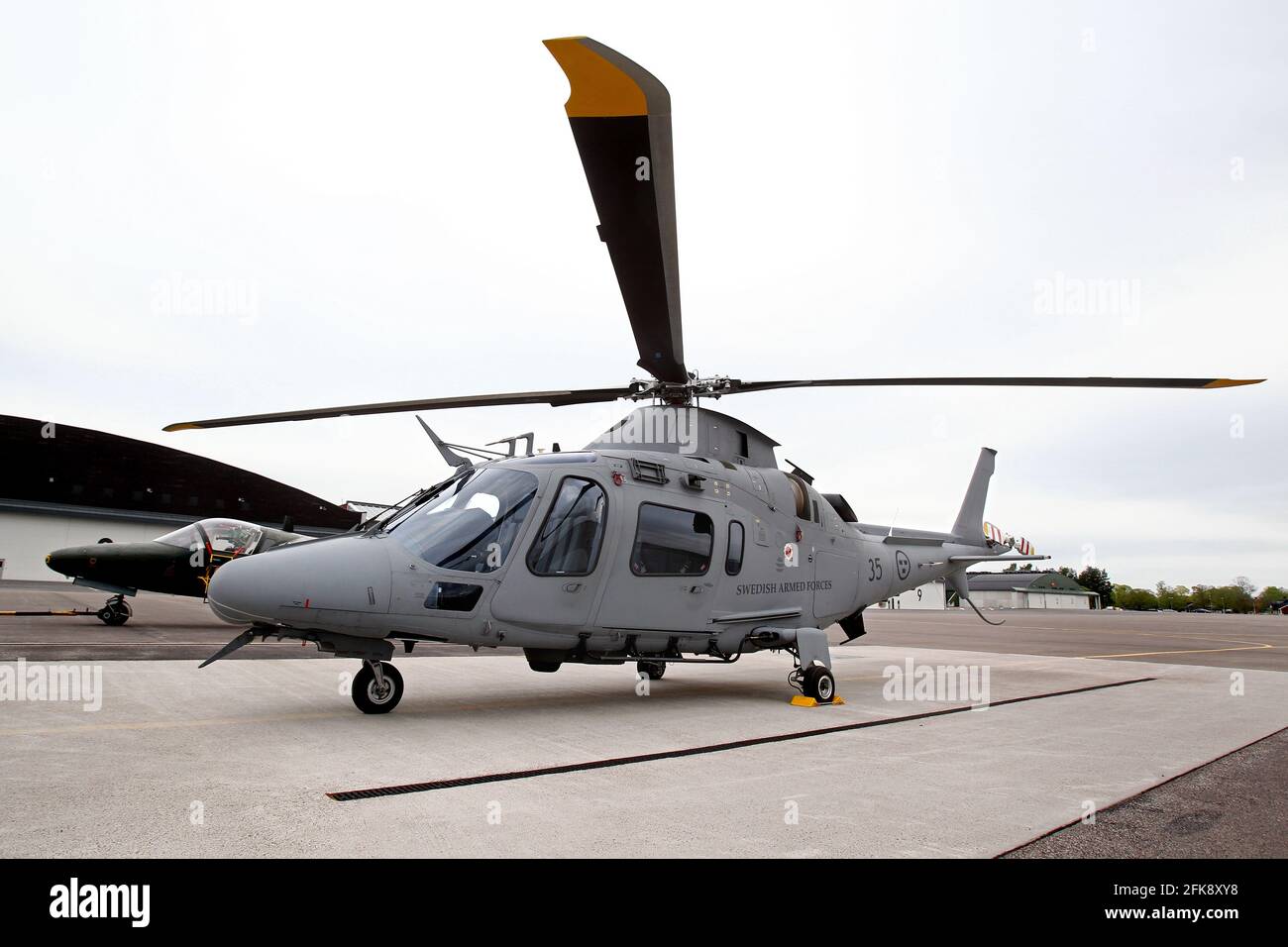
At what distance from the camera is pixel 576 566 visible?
6.96 meters

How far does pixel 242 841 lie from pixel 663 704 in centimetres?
525

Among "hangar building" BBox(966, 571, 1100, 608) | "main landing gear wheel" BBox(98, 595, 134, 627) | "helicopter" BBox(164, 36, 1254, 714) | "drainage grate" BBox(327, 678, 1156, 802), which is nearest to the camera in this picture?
"drainage grate" BBox(327, 678, 1156, 802)

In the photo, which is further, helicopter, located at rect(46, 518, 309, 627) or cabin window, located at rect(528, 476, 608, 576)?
helicopter, located at rect(46, 518, 309, 627)

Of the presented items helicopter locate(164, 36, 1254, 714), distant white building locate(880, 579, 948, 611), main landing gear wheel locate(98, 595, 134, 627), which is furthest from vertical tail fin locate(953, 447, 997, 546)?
distant white building locate(880, 579, 948, 611)

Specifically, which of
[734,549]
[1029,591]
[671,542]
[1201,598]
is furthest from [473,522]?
[1201,598]

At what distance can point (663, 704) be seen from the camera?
314 inches

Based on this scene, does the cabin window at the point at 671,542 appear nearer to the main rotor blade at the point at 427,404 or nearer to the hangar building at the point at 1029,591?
the main rotor blade at the point at 427,404

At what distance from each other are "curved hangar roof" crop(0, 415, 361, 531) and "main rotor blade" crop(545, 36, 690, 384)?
45.9m

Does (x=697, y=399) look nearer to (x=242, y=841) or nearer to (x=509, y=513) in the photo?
(x=509, y=513)

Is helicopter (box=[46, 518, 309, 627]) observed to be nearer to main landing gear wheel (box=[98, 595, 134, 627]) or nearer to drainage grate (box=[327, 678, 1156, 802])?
main landing gear wheel (box=[98, 595, 134, 627])

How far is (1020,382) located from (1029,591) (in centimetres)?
8958

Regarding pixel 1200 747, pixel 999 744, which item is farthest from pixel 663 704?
pixel 1200 747

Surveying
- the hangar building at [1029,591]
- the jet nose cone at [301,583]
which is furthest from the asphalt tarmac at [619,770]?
the hangar building at [1029,591]

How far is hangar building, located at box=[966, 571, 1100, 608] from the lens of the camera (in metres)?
85.8
